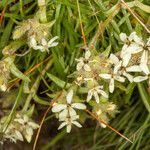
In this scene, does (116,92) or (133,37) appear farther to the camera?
(116,92)

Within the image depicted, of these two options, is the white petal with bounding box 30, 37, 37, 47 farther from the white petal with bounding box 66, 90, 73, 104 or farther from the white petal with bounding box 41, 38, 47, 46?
the white petal with bounding box 66, 90, 73, 104

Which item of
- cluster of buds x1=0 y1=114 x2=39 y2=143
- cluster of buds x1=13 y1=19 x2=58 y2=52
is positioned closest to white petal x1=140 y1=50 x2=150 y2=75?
cluster of buds x1=13 y1=19 x2=58 y2=52

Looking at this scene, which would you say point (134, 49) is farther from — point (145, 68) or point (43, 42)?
point (43, 42)

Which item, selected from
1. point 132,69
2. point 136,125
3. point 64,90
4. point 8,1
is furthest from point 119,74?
point 136,125

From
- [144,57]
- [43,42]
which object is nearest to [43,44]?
[43,42]

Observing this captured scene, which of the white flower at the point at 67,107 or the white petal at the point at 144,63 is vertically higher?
the white petal at the point at 144,63

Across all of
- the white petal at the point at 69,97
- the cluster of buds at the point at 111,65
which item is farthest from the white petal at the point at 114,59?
the white petal at the point at 69,97

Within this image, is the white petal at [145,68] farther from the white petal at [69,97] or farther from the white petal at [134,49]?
the white petal at [69,97]

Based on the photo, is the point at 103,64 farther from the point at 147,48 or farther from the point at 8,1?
the point at 8,1
